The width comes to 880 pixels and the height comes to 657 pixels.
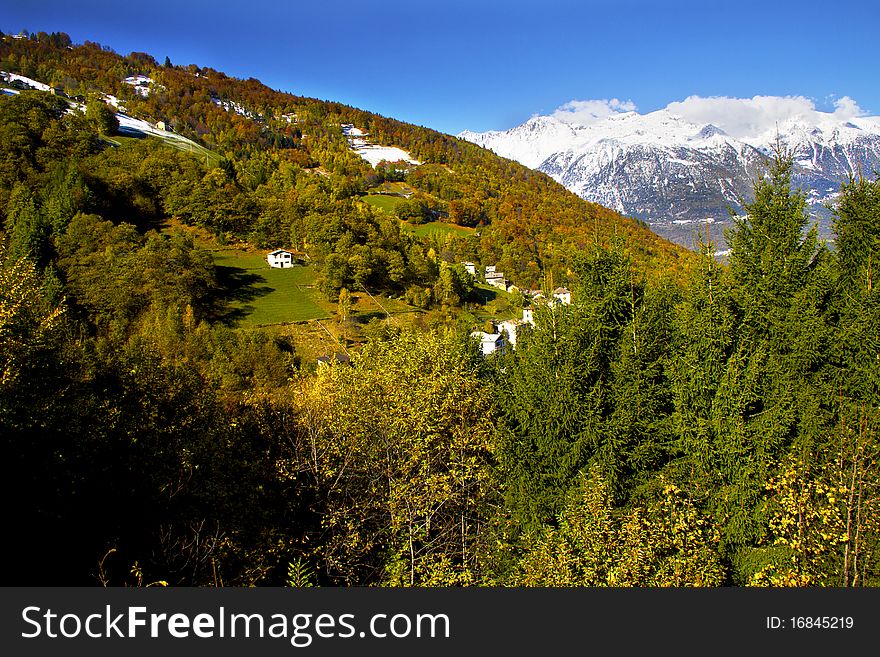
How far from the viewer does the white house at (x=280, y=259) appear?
84.8 metres

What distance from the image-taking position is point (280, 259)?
3346 inches

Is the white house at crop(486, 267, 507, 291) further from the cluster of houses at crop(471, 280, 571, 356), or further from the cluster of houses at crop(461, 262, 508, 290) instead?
the cluster of houses at crop(471, 280, 571, 356)

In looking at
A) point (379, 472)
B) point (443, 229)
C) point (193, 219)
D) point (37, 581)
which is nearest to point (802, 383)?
point (379, 472)

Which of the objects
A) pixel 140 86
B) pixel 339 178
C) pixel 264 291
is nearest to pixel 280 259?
pixel 264 291

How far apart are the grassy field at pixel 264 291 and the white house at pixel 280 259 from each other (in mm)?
1091

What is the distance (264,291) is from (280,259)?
11.4m

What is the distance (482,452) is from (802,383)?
1002 cm

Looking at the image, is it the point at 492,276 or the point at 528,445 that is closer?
the point at 528,445

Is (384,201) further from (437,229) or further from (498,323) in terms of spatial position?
(498,323)

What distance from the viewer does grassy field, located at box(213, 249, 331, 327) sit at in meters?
68.2

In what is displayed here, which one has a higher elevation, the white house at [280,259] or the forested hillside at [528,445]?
the white house at [280,259]

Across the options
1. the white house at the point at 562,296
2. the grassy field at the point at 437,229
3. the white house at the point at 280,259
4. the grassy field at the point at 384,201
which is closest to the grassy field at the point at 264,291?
the white house at the point at 280,259

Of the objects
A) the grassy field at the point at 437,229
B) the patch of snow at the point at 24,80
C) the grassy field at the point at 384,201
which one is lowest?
the grassy field at the point at 437,229

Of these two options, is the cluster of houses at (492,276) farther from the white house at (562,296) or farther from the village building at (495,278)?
the white house at (562,296)
